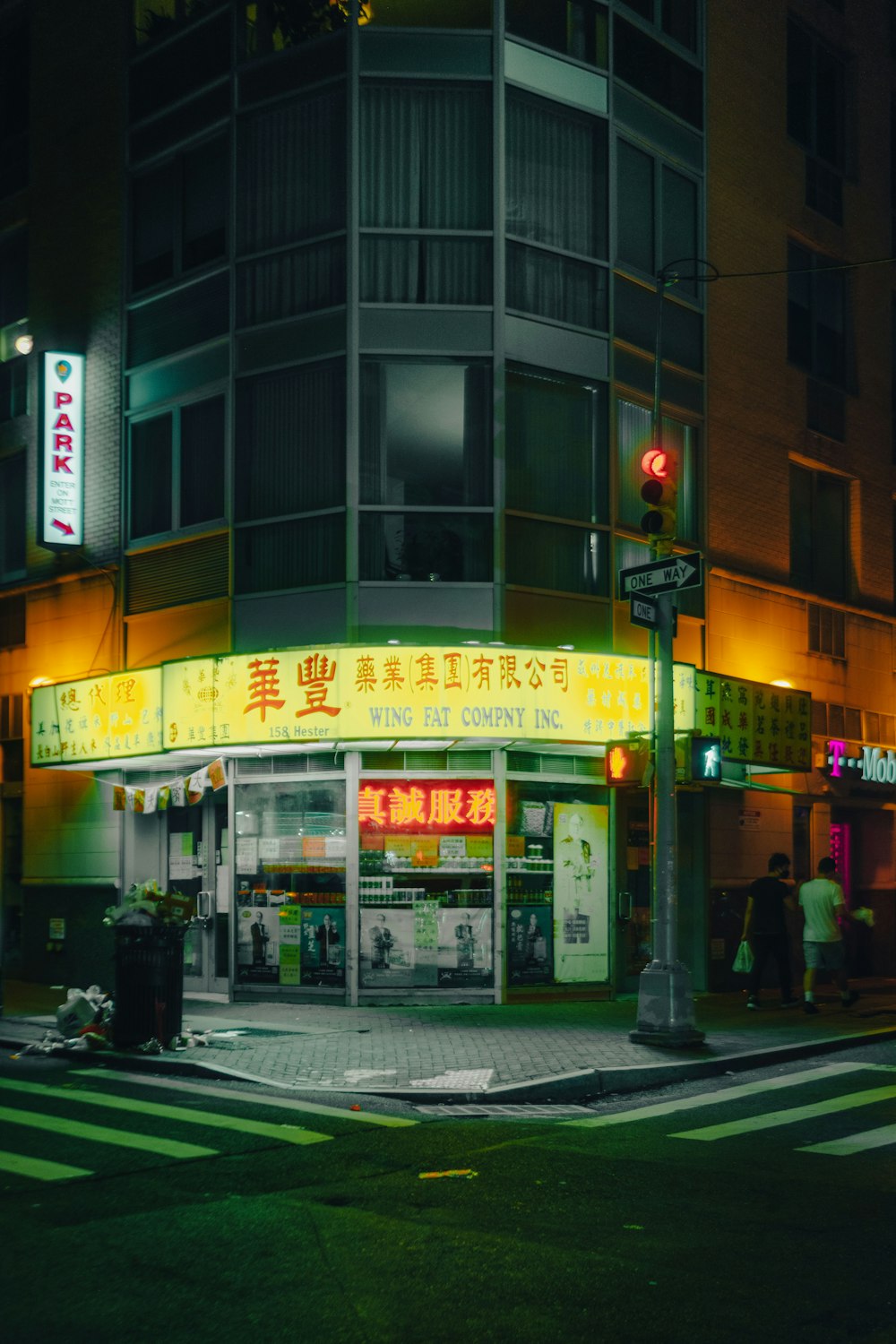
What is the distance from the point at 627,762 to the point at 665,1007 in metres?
2.33

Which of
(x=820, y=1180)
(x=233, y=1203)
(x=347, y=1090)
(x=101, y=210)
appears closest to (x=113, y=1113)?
(x=347, y=1090)

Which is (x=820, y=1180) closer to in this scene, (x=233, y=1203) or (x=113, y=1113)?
(x=233, y=1203)

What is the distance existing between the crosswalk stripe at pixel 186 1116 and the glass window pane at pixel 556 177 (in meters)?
10.9

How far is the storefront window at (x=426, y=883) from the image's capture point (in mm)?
16203

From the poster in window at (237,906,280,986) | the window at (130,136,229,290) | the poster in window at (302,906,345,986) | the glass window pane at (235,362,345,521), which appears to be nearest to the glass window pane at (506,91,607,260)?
the glass window pane at (235,362,345,521)

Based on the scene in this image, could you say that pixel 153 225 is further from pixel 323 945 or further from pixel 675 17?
pixel 323 945

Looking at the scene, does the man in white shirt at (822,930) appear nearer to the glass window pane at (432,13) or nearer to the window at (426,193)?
the window at (426,193)

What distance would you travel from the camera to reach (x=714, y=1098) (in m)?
11.3

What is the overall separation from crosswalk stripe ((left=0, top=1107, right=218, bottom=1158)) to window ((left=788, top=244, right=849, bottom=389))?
1603cm

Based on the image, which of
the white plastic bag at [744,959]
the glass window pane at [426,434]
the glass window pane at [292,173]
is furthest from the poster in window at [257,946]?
the glass window pane at [292,173]

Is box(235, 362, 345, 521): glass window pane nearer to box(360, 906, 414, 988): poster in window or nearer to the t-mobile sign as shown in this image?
the t-mobile sign

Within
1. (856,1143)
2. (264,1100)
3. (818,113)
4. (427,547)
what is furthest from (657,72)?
(856,1143)

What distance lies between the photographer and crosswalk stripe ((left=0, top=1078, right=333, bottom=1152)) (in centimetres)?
943

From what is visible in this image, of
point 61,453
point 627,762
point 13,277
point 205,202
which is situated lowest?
point 627,762
